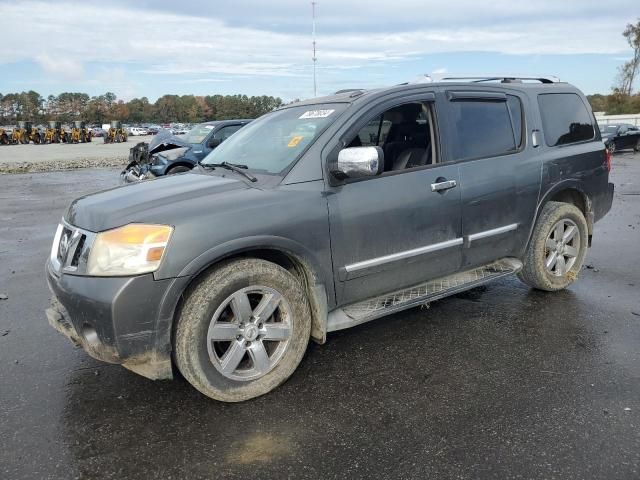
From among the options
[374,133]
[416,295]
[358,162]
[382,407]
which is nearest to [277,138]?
[374,133]

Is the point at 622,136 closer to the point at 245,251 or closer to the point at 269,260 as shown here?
the point at 269,260

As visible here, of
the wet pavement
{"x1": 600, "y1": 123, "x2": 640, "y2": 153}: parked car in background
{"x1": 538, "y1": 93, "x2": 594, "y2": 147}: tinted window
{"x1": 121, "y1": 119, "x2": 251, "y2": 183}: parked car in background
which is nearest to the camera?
the wet pavement

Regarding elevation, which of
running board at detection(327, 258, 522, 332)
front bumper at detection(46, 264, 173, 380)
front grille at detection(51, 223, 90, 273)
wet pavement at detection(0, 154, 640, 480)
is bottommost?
wet pavement at detection(0, 154, 640, 480)

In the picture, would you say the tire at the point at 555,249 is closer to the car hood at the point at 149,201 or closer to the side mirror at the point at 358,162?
the side mirror at the point at 358,162

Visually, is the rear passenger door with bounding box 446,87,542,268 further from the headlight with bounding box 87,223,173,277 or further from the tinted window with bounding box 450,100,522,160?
the headlight with bounding box 87,223,173,277

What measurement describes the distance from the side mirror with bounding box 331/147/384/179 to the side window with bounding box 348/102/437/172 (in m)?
0.48

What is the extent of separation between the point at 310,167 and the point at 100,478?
2112 millimetres

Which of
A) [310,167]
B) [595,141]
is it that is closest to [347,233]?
[310,167]

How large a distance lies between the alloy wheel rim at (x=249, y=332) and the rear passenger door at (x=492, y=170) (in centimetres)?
167

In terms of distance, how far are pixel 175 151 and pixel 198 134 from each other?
0.96 meters

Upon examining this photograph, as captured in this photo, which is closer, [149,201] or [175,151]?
[149,201]

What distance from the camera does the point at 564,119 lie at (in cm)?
496

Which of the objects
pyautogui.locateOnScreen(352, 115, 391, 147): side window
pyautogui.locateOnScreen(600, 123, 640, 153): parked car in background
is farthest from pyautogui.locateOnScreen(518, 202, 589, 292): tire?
pyautogui.locateOnScreen(600, 123, 640, 153): parked car in background

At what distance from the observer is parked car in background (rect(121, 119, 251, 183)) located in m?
11.5
